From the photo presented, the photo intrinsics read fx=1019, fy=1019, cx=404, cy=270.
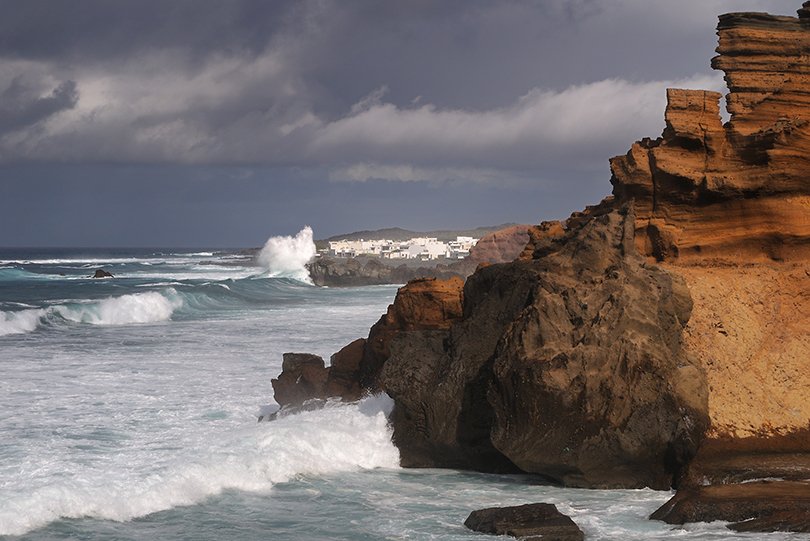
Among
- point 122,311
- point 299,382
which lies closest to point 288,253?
point 122,311

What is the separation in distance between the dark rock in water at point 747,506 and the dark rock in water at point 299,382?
7.83m

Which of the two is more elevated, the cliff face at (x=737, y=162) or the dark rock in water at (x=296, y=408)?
the cliff face at (x=737, y=162)

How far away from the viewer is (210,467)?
41.7 feet

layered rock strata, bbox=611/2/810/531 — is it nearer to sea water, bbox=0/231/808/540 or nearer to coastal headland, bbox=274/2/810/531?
coastal headland, bbox=274/2/810/531

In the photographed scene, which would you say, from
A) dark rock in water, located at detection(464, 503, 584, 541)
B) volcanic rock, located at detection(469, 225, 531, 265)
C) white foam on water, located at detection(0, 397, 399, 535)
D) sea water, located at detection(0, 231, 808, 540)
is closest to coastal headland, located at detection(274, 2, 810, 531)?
sea water, located at detection(0, 231, 808, 540)

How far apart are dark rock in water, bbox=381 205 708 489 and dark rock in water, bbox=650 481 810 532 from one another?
1.02 m

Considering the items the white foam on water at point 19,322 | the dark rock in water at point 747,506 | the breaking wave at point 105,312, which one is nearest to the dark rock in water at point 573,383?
the dark rock in water at point 747,506

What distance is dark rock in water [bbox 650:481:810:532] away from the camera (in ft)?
32.7

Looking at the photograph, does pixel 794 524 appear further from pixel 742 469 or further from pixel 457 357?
pixel 457 357

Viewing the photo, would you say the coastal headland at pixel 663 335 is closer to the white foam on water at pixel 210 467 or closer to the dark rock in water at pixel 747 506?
the dark rock in water at pixel 747 506

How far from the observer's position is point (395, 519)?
10938 millimetres

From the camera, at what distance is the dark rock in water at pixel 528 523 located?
989 cm

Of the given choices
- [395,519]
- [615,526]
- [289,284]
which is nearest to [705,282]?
[615,526]

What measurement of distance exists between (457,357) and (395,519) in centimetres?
327
